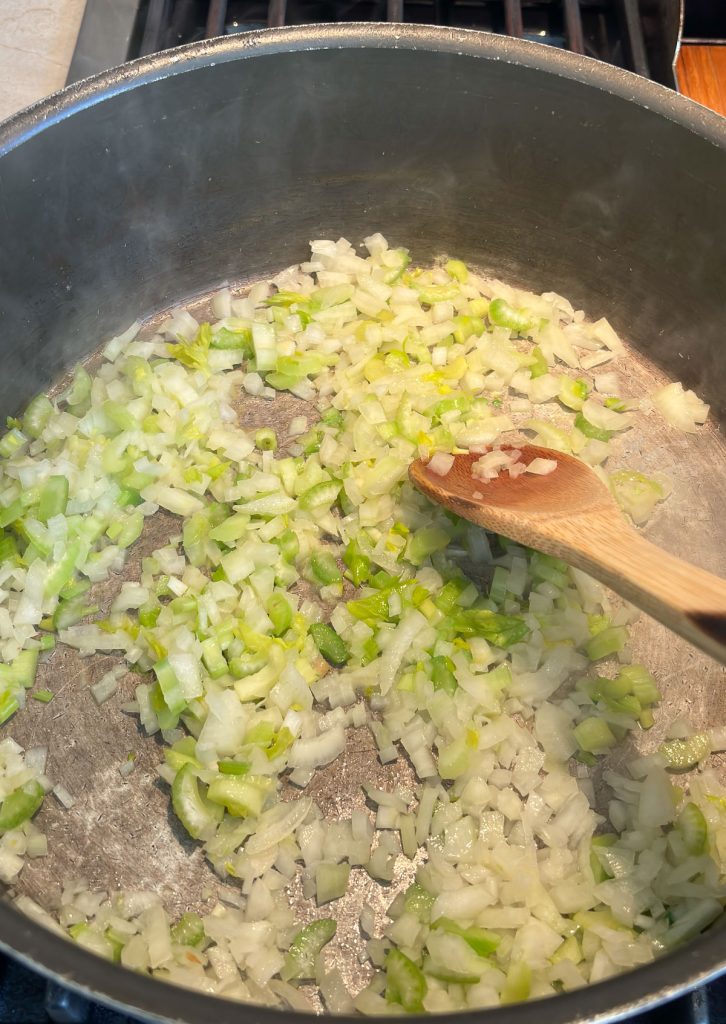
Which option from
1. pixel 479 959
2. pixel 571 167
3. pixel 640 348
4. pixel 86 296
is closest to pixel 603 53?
pixel 571 167

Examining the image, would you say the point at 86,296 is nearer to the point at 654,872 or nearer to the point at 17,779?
the point at 17,779

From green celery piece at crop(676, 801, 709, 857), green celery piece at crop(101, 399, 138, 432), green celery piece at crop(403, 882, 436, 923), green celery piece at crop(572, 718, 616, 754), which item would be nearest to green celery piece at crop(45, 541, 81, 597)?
green celery piece at crop(101, 399, 138, 432)

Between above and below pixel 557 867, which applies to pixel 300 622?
above

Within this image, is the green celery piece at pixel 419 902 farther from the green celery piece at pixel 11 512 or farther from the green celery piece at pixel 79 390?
the green celery piece at pixel 79 390

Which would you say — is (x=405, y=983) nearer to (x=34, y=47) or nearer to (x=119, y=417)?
(x=119, y=417)

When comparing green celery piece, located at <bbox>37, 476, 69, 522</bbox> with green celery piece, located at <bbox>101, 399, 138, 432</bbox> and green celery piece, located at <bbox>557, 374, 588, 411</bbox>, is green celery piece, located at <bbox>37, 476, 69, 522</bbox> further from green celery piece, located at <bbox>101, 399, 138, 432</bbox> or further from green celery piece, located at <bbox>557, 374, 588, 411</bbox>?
green celery piece, located at <bbox>557, 374, 588, 411</bbox>

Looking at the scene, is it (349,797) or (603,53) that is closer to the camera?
(349,797)
